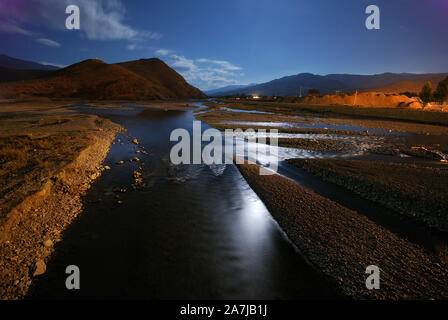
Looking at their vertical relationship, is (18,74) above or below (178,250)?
above

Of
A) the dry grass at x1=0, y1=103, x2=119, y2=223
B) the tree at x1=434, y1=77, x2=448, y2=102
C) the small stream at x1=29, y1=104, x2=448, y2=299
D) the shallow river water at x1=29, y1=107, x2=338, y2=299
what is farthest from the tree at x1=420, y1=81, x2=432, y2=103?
the dry grass at x1=0, y1=103, x2=119, y2=223

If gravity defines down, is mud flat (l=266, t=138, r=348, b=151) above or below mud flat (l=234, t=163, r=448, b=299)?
above

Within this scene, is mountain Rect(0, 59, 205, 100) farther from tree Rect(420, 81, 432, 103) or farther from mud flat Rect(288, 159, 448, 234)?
tree Rect(420, 81, 432, 103)

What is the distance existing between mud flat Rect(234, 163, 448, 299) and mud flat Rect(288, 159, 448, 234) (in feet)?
6.41

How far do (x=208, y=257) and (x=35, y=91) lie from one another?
12767 centimetres

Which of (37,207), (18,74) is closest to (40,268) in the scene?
(37,207)

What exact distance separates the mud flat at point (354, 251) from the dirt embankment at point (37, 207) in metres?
7.13

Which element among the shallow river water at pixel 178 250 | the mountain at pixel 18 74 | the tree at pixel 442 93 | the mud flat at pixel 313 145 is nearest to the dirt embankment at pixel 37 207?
the shallow river water at pixel 178 250

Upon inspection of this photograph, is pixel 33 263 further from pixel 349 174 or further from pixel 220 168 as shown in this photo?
pixel 349 174

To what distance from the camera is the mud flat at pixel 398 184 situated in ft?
24.3

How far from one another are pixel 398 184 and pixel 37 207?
14317 millimetres

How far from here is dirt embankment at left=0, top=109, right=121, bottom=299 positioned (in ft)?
16.0

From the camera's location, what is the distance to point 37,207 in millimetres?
6949

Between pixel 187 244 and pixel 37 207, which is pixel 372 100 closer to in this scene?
pixel 187 244
